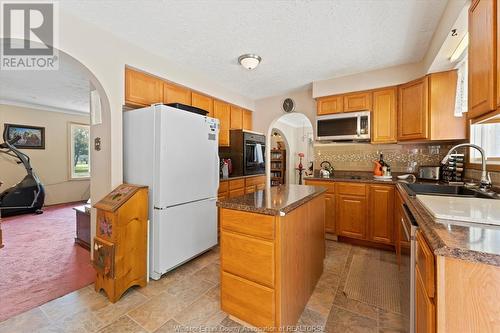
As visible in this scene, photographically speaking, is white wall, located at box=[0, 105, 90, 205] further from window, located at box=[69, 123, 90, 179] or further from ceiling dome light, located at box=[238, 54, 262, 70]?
ceiling dome light, located at box=[238, 54, 262, 70]

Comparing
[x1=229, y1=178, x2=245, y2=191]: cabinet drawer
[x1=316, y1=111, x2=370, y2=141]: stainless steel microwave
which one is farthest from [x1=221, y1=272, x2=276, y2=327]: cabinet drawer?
[x1=316, y1=111, x2=370, y2=141]: stainless steel microwave

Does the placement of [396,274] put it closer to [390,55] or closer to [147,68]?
[390,55]

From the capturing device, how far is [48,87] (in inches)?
154

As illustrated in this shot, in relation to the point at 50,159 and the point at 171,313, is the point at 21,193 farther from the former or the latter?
the point at 171,313

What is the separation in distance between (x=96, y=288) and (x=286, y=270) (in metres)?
1.77

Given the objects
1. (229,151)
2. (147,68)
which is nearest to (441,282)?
(147,68)

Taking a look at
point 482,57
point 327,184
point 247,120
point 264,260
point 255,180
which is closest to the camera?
point 482,57

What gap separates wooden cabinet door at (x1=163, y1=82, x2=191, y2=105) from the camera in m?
2.88

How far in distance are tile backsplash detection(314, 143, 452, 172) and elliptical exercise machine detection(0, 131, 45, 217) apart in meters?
5.87

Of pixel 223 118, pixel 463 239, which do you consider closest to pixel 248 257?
pixel 463 239

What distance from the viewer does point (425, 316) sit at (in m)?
0.89

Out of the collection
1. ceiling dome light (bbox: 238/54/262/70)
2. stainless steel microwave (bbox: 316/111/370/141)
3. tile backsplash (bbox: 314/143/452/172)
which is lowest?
tile backsplash (bbox: 314/143/452/172)

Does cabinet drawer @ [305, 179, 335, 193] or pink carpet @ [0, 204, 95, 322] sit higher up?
cabinet drawer @ [305, 179, 335, 193]

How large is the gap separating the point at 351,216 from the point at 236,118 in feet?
8.46
